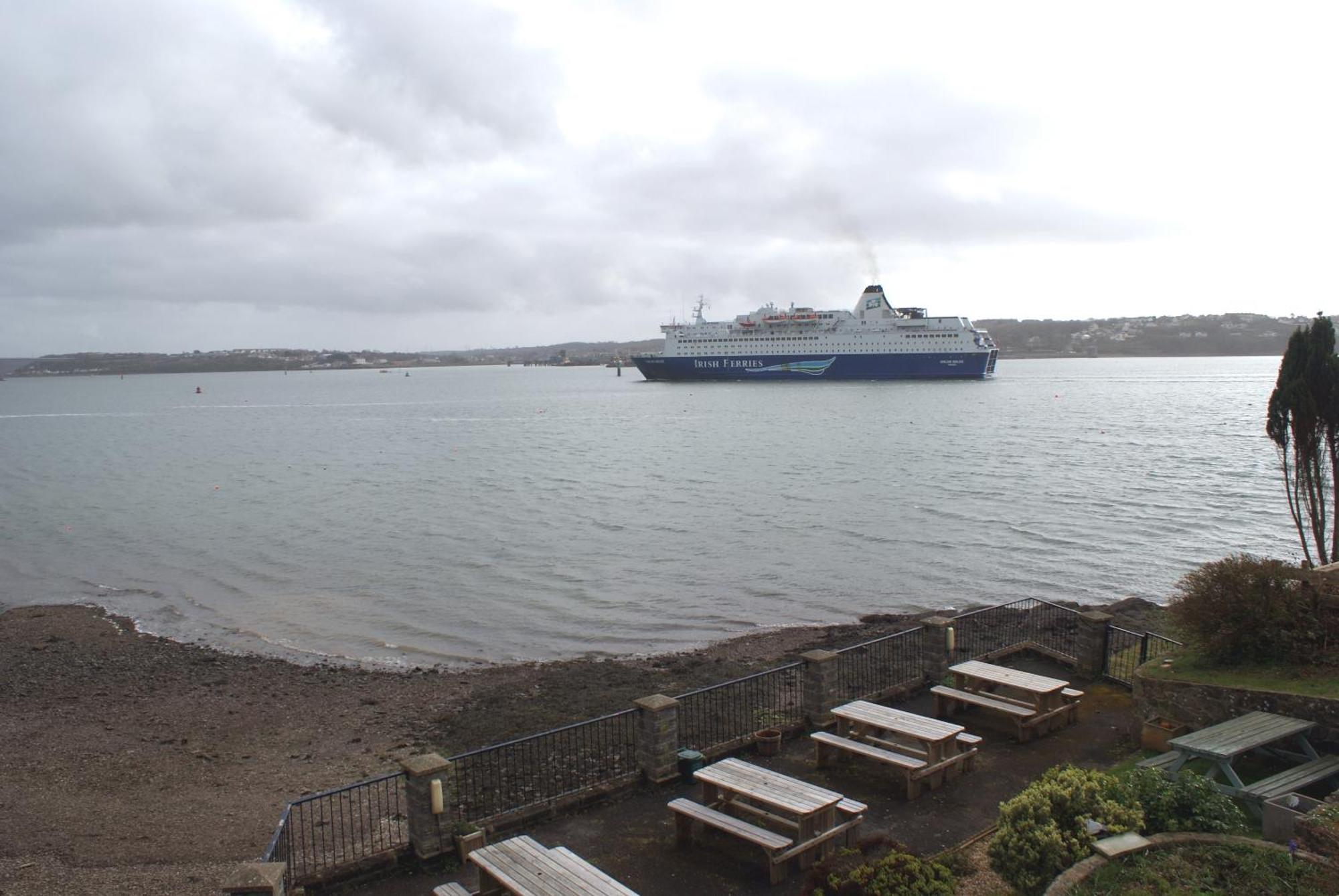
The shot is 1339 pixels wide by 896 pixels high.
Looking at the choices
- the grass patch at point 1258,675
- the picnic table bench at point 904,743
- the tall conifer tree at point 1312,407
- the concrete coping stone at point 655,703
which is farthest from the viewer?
the tall conifer tree at point 1312,407

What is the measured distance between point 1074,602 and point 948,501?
15218mm

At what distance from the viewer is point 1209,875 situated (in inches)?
229

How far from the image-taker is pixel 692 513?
3453cm

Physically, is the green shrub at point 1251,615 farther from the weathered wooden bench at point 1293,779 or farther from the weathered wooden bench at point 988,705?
the weathered wooden bench at point 988,705

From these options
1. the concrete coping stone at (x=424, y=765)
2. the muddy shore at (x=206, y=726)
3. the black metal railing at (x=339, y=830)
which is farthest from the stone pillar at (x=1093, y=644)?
the black metal railing at (x=339, y=830)

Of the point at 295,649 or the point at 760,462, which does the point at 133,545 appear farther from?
the point at 760,462

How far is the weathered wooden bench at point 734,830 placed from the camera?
732 centimetres

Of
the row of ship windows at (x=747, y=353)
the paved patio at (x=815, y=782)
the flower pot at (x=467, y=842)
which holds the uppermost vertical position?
the row of ship windows at (x=747, y=353)

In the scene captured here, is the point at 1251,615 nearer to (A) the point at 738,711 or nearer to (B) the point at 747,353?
(A) the point at 738,711

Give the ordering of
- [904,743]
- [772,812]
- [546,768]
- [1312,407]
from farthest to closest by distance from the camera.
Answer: [1312,407] < [546,768] < [904,743] < [772,812]

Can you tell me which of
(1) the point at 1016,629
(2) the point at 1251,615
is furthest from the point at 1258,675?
(1) the point at 1016,629

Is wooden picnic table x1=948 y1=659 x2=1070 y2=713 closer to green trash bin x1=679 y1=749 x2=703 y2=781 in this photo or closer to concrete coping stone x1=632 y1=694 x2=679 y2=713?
green trash bin x1=679 y1=749 x2=703 y2=781

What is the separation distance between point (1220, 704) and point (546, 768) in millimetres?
7741

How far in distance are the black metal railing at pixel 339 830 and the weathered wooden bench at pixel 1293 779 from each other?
282 inches
